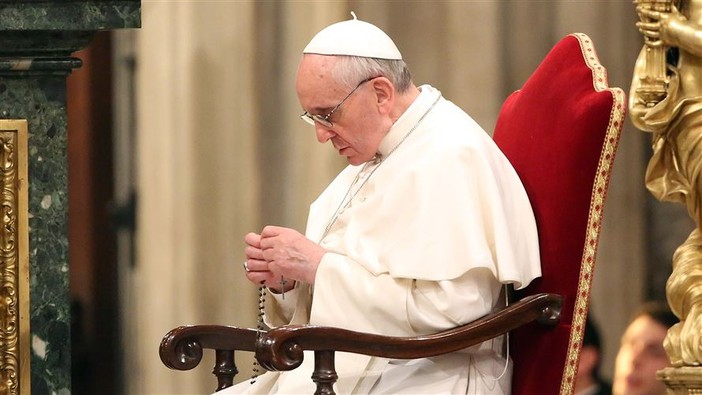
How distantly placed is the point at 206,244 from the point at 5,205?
1.81 meters

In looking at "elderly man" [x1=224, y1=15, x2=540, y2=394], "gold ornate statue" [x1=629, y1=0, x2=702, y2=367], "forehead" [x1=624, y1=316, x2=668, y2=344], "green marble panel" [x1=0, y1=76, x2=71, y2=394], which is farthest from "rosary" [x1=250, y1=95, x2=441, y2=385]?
"forehead" [x1=624, y1=316, x2=668, y2=344]

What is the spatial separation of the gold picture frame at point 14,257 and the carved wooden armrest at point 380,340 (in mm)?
1273

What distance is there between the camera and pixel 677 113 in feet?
14.9

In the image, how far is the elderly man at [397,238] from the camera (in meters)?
3.46

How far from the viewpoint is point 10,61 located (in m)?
4.20

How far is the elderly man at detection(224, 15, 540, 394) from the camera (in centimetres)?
346

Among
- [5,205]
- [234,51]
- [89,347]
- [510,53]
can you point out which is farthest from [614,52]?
[5,205]

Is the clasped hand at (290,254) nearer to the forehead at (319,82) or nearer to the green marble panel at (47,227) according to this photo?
the forehead at (319,82)

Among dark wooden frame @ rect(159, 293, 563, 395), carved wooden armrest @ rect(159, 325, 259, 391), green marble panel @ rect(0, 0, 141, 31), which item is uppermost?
green marble panel @ rect(0, 0, 141, 31)

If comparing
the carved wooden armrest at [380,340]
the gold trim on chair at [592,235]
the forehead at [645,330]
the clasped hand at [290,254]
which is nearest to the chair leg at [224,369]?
the clasped hand at [290,254]

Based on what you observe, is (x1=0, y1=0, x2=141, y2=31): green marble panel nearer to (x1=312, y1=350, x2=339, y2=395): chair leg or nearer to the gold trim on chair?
(x1=312, y1=350, x2=339, y2=395): chair leg

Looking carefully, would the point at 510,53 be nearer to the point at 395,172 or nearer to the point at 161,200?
the point at 161,200

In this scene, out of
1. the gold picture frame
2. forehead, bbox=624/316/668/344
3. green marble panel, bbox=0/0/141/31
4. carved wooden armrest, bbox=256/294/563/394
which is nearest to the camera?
carved wooden armrest, bbox=256/294/563/394

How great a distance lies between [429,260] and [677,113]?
1.44m
